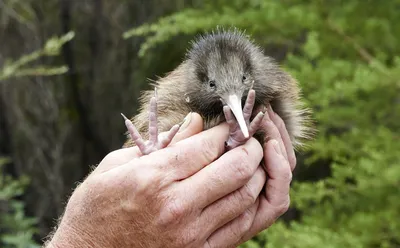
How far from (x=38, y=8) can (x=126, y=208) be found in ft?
13.7

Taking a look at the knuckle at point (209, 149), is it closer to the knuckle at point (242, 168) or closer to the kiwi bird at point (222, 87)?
the knuckle at point (242, 168)

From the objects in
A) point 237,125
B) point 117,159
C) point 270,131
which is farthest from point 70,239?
point 270,131

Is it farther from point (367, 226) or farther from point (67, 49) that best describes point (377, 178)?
point (67, 49)

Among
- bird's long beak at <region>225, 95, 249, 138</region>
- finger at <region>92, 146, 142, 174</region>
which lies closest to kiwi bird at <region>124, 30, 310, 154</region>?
bird's long beak at <region>225, 95, 249, 138</region>

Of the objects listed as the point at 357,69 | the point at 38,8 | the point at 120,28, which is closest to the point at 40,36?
the point at 38,8

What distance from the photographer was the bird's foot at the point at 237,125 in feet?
6.21

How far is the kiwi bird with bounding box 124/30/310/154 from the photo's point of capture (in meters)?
2.14

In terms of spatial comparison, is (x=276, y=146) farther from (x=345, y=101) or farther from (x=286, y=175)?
(x=345, y=101)

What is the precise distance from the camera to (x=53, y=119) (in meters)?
5.71

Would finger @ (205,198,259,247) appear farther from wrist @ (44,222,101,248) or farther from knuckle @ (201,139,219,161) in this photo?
wrist @ (44,222,101,248)

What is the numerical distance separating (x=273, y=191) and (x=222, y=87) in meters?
0.40

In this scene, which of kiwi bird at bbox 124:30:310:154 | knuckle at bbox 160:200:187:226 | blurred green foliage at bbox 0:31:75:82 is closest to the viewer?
knuckle at bbox 160:200:187:226

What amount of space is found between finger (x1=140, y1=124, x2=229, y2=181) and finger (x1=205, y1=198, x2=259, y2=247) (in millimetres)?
218

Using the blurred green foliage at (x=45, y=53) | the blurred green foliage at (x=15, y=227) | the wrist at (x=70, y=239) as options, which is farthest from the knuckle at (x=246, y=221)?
the blurred green foliage at (x=15, y=227)
